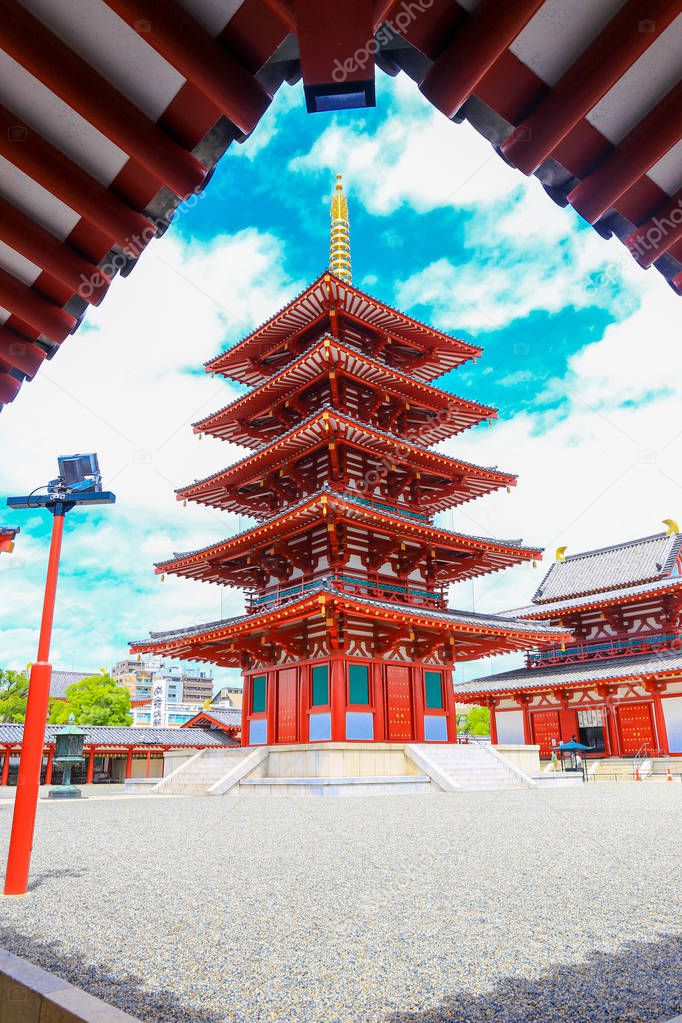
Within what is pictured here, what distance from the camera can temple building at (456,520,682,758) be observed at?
29.0m

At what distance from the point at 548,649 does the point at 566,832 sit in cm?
2601

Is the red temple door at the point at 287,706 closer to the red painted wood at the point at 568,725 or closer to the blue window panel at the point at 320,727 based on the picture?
the blue window panel at the point at 320,727

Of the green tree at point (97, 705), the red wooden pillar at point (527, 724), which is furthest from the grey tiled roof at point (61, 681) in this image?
the red wooden pillar at point (527, 724)

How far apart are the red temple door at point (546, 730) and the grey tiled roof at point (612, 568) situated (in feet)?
19.8

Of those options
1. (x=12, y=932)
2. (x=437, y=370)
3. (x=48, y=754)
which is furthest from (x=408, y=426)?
(x=48, y=754)

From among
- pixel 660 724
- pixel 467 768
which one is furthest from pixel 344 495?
pixel 660 724

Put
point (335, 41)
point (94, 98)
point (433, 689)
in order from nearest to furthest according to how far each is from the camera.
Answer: point (335, 41)
point (94, 98)
point (433, 689)

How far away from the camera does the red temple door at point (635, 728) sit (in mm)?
29188

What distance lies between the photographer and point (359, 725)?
66.5ft

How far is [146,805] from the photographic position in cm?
1591

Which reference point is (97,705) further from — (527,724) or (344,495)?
(344,495)

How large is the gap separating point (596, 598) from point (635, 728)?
630cm

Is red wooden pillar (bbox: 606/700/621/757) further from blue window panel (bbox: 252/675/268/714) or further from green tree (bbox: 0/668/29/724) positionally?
green tree (bbox: 0/668/29/724)

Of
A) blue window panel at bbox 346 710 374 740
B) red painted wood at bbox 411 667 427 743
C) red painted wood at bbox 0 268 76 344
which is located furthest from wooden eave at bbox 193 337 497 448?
red painted wood at bbox 0 268 76 344
